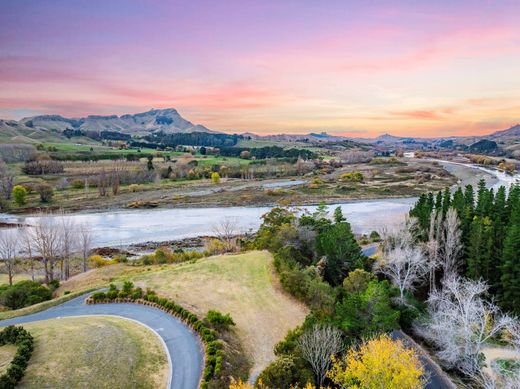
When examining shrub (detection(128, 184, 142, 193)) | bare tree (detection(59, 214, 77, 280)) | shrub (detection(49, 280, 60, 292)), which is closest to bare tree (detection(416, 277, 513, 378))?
shrub (detection(49, 280, 60, 292))

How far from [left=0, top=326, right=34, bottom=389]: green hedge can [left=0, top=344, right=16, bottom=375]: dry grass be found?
9.9 inches

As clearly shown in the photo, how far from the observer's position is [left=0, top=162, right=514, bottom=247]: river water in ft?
254

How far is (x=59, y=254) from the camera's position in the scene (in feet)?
173

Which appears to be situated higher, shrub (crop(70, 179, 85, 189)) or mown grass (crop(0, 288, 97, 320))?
mown grass (crop(0, 288, 97, 320))

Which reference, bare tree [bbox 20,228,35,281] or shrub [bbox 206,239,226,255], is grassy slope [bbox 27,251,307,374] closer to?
shrub [bbox 206,239,226,255]

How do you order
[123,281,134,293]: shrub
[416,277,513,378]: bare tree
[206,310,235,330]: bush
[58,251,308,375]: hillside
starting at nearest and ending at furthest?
1. [416,277,513,378]: bare tree
2. [206,310,235,330]: bush
3. [58,251,308,375]: hillside
4. [123,281,134,293]: shrub

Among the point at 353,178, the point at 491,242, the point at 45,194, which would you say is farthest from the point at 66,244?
the point at 353,178

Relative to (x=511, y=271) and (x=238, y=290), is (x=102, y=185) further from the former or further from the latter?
(x=511, y=271)

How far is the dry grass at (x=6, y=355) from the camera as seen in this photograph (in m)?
20.5

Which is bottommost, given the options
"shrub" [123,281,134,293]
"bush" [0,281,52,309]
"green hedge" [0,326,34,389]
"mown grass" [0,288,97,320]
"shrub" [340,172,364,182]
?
"bush" [0,281,52,309]

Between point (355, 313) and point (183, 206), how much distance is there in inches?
3412

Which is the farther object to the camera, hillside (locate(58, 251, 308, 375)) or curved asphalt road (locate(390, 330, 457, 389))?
hillside (locate(58, 251, 308, 375))

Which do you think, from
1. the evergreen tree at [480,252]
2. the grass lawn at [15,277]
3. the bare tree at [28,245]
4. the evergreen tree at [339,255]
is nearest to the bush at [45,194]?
the bare tree at [28,245]

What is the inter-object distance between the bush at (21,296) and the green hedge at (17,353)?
44.2 feet
